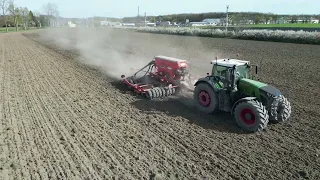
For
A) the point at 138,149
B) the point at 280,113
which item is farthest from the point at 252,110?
the point at 138,149

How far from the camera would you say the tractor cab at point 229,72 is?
26.4ft

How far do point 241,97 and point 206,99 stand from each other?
3.74 ft

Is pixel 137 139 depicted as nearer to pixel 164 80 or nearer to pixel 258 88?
pixel 258 88

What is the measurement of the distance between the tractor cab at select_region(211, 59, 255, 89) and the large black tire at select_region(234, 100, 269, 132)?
0.83 m

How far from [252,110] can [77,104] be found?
242 inches

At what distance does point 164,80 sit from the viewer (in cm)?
1126

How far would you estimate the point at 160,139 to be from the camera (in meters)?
7.15

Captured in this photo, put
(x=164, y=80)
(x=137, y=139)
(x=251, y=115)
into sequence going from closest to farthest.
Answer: (x=137, y=139) → (x=251, y=115) → (x=164, y=80)

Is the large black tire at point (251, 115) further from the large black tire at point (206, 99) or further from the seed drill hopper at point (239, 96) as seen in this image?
the large black tire at point (206, 99)

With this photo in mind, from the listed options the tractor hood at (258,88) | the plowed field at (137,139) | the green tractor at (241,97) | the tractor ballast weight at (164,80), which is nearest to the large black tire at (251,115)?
the green tractor at (241,97)

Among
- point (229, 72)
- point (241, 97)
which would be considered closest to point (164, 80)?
point (229, 72)

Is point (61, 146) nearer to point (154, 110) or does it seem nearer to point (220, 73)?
point (154, 110)

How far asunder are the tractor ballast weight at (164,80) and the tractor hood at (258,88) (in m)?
3.15

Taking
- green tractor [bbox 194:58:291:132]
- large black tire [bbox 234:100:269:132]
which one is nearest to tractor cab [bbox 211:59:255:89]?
green tractor [bbox 194:58:291:132]
